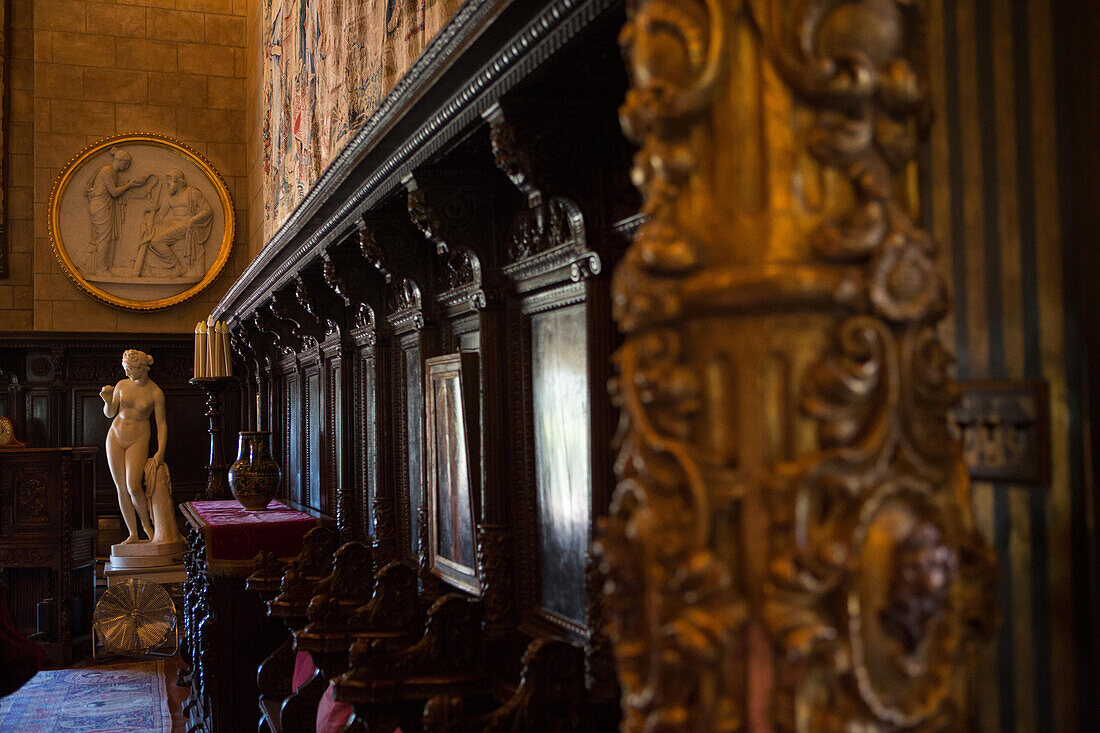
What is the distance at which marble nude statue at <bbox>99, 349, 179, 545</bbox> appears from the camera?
862 cm

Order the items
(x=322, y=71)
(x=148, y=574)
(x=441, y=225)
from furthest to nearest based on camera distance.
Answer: (x=148, y=574) → (x=322, y=71) → (x=441, y=225)

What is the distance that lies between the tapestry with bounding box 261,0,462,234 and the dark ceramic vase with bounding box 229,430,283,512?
77.5 inches

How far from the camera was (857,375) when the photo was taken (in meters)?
0.61

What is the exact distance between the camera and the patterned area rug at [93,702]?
245 inches

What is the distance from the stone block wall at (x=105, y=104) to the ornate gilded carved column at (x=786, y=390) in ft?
37.2

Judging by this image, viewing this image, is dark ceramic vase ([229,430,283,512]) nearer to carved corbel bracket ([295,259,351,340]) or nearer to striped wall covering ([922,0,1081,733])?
carved corbel bracket ([295,259,351,340])

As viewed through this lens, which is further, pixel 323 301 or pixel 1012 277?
pixel 323 301

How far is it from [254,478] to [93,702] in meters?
2.61

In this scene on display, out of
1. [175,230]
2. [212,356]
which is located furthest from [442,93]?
[175,230]

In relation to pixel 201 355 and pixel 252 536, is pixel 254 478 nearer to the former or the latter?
pixel 252 536

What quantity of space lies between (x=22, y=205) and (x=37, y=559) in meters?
4.46

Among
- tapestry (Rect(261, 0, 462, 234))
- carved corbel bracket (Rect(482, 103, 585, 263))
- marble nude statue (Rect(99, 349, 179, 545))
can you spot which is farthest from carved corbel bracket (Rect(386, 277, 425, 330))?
marble nude statue (Rect(99, 349, 179, 545))

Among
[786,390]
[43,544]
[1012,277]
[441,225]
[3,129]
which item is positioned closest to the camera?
[786,390]

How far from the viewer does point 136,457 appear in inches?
340
